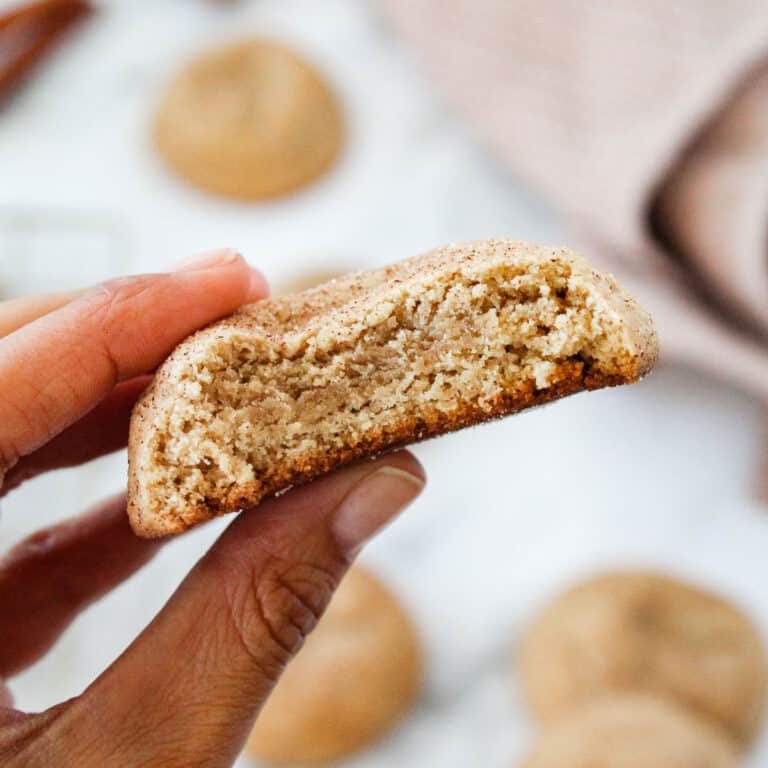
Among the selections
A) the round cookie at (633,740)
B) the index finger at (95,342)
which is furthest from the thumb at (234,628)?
the round cookie at (633,740)

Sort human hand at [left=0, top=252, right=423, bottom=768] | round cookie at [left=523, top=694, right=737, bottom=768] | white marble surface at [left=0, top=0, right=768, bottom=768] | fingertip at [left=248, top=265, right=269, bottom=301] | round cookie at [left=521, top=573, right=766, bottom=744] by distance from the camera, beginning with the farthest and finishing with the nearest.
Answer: white marble surface at [left=0, top=0, right=768, bottom=768] < round cookie at [left=521, top=573, right=766, bottom=744] < round cookie at [left=523, top=694, right=737, bottom=768] < fingertip at [left=248, top=265, right=269, bottom=301] < human hand at [left=0, top=252, right=423, bottom=768]

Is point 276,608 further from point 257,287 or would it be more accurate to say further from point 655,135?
point 655,135

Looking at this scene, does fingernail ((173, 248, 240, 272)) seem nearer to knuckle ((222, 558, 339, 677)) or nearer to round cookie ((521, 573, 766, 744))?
knuckle ((222, 558, 339, 677))

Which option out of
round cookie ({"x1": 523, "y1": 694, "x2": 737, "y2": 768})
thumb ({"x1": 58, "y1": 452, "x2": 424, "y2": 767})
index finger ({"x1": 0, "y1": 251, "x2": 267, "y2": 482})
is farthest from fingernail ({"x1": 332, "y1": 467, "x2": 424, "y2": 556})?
round cookie ({"x1": 523, "y1": 694, "x2": 737, "y2": 768})

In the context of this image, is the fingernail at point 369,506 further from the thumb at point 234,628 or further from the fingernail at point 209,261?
the fingernail at point 209,261

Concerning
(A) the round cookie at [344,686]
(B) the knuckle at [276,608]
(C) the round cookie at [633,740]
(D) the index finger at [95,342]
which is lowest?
(C) the round cookie at [633,740]

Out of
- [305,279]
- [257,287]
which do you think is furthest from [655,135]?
[257,287]

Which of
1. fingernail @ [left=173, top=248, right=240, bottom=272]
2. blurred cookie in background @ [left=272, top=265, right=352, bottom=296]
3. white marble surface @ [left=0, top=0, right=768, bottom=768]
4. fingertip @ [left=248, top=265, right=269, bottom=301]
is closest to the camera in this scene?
fingernail @ [left=173, top=248, right=240, bottom=272]
